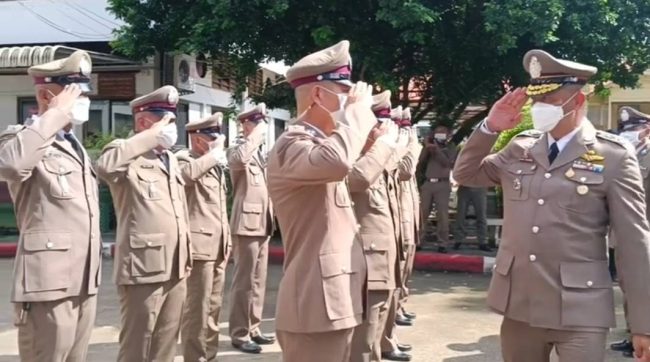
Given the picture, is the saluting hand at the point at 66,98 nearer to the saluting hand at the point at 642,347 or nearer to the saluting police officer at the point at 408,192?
the saluting hand at the point at 642,347

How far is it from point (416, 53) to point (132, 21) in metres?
4.19

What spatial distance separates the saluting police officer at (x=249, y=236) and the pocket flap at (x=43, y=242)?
2.81 meters

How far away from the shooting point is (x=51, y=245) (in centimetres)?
366

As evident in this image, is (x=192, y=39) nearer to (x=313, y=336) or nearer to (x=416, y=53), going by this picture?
(x=416, y=53)

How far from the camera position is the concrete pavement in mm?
6133

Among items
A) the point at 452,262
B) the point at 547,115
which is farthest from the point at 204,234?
the point at 452,262

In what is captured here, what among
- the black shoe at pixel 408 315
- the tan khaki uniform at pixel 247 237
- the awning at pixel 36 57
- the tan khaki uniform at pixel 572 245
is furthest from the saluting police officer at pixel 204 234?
the awning at pixel 36 57

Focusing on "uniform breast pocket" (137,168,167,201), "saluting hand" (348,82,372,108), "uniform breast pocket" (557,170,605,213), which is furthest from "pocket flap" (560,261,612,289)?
"uniform breast pocket" (137,168,167,201)

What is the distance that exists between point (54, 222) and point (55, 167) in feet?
0.88

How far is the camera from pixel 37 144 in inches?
135

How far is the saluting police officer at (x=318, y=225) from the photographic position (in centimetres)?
301

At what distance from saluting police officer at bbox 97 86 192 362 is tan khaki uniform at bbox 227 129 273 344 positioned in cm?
151

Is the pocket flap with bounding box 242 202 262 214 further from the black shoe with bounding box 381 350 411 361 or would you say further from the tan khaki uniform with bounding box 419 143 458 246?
the tan khaki uniform with bounding box 419 143 458 246

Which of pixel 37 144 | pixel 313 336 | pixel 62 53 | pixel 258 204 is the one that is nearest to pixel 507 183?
pixel 313 336
